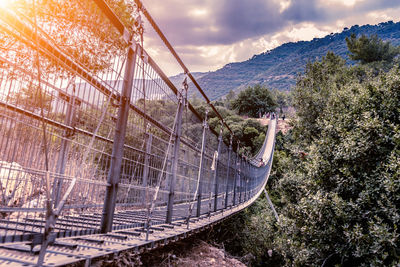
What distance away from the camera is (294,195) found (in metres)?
15.2

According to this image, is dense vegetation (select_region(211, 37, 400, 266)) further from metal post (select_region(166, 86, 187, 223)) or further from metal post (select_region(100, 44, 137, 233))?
metal post (select_region(100, 44, 137, 233))

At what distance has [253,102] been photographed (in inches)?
1992

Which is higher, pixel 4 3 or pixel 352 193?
pixel 4 3

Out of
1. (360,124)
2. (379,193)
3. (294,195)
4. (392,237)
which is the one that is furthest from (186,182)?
(294,195)

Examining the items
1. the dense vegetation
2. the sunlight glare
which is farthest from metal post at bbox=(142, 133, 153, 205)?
the dense vegetation

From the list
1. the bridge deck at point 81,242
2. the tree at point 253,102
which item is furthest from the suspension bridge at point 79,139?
the tree at point 253,102

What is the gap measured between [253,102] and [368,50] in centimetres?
1871

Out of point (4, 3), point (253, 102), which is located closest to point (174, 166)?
point (4, 3)

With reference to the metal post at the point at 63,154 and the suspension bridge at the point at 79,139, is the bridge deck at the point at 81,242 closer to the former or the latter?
A: the suspension bridge at the point at 79,139

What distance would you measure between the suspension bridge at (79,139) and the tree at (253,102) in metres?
47.0

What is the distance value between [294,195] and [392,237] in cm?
798

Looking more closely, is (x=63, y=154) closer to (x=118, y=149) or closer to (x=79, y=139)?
(x=79, y=139)

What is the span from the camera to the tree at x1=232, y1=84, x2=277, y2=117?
166 ft

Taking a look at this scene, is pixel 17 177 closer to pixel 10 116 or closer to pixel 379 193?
pixel 10 116
